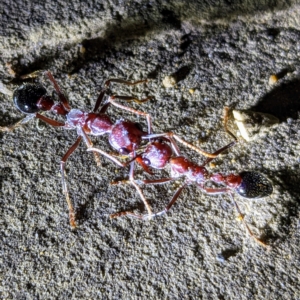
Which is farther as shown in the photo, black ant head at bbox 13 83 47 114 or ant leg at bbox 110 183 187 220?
black ant head at bbox 13 83 47 114

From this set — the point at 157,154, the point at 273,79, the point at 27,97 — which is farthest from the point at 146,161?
the point at 273,79

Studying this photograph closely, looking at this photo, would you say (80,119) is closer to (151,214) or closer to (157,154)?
(157,154)

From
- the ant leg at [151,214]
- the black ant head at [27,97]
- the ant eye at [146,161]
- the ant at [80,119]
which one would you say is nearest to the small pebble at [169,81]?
the ant at [80,119]

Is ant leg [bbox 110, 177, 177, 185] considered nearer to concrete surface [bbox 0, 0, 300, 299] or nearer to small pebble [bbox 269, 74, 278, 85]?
concrete surface [bbox 0, 0, 300, 299]

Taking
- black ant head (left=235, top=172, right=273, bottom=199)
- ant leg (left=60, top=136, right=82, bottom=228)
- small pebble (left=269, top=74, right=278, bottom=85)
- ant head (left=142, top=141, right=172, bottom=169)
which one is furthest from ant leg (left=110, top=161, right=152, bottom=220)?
small pebble (left=269, top=74, right=278, bottom=85)

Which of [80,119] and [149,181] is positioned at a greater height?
[80,119]
